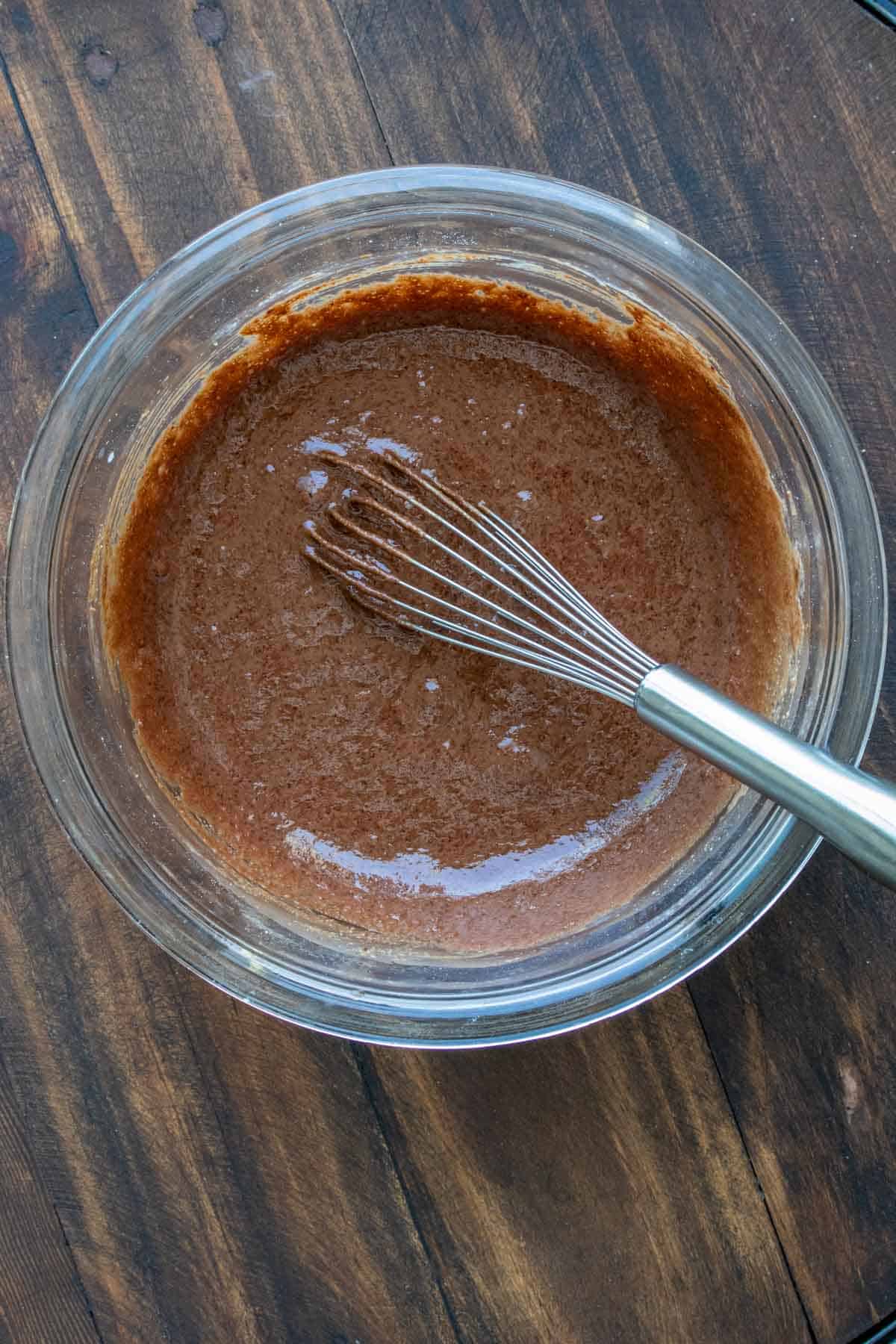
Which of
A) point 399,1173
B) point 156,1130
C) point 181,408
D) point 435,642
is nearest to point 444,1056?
point 399,1173

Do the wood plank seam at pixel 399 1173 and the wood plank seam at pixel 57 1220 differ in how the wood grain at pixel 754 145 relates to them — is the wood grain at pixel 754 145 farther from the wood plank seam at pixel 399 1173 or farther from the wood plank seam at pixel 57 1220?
the wood plank seam at pixel 57 1220

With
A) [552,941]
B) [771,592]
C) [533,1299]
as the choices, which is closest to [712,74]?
[771,592]

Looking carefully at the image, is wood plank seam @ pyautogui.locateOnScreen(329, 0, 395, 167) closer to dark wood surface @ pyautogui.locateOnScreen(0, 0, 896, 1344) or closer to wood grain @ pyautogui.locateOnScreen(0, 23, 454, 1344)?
dark wood surface @ pyautogui.locateOnScreen(0, 0, 896, 1344)

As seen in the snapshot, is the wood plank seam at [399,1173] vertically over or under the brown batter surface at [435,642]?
Answer: under

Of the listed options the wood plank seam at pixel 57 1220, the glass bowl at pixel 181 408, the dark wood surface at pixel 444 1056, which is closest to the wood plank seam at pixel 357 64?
the dark wood surface at pixel 444 1056

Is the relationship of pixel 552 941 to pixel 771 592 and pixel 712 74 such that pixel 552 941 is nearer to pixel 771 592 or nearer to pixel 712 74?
pixel 771 592

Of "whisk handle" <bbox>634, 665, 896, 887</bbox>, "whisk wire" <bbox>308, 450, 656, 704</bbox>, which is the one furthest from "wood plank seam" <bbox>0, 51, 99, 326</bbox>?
"whisk handle" <bbox>634, 665, 896, 887</bbox>

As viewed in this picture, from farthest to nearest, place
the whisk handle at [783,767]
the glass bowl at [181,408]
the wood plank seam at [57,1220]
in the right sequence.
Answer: the wood plank seam at [57,1220]
the glass bowl at [181,408]
the whisk handle at [783,767]

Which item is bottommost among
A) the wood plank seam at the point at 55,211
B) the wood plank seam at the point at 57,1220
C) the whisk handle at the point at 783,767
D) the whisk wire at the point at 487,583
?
the wood plank seam at the point at 57,1220
